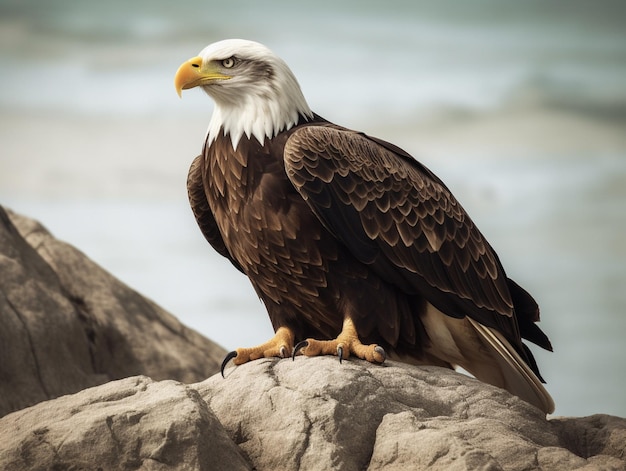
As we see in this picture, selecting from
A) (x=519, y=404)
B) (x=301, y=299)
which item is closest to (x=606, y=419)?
(x=519, y=404)

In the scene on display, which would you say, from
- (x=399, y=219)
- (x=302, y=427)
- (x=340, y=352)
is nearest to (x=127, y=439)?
(x=302, y=427)

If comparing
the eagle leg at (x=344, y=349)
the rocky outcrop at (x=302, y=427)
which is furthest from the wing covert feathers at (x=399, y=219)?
the rocky outcrop at (x=302, y=427)

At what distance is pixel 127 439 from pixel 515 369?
2.75 metres

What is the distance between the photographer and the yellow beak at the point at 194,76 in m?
6.50

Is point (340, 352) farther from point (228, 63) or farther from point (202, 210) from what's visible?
point (228, 63)

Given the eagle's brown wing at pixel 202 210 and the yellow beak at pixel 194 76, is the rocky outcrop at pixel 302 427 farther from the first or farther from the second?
the yellow beak at pixel 194 76

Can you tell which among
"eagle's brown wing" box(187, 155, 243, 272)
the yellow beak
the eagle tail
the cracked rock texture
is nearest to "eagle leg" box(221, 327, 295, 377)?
the cracked rock texture

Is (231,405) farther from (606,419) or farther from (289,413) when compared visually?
(606,419)

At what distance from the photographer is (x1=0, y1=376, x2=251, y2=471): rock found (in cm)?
501

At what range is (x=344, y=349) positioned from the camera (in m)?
5.99

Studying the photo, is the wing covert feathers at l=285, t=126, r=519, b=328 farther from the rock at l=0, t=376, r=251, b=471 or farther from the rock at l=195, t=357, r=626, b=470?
the rock at l=0, t=376, r=251, b=471

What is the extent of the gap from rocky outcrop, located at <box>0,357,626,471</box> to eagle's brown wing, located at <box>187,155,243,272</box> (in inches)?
Result: 59.5

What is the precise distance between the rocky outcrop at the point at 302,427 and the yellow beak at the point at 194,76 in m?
1.86

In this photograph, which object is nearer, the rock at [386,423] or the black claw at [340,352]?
the rock at [386,423]
